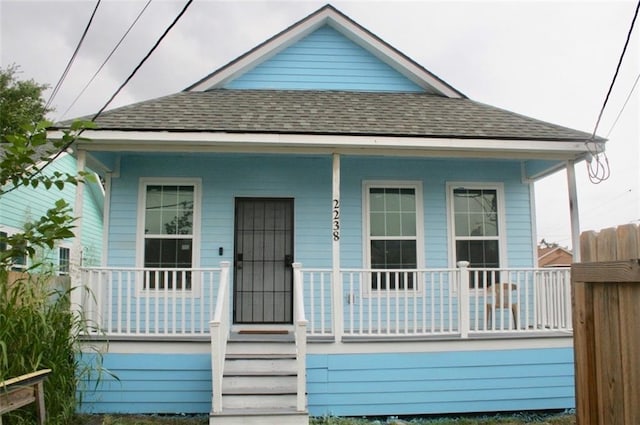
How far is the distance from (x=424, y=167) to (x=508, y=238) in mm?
1850

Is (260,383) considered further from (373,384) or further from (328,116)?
(328,116)

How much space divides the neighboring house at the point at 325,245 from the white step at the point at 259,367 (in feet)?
0.10

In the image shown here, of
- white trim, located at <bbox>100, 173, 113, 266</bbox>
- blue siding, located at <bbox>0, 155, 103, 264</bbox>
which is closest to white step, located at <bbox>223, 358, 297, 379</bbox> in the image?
white trim, located at <bbox>100, 173, 113, 266</bbox>

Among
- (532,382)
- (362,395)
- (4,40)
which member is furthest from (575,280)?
(4,40)

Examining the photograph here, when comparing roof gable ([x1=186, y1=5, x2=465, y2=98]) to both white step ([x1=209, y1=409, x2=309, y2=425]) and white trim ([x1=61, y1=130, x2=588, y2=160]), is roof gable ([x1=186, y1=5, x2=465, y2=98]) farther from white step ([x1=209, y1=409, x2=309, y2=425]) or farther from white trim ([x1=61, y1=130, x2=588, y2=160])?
white step ([x1=209, y1=409, x2=309, y2=425])

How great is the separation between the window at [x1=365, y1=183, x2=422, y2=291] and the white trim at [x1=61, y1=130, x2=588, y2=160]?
4.42ft

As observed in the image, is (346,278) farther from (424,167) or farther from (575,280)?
(575,280)

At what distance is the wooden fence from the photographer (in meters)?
1.87

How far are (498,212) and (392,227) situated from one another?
72.4 inches

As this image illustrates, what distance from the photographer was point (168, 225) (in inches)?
321

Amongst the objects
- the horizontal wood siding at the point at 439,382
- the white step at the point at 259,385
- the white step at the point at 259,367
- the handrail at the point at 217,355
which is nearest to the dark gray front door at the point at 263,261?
the white step at the point at 259,367

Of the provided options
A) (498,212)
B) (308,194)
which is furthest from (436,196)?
(308,194)

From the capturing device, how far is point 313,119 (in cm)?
755

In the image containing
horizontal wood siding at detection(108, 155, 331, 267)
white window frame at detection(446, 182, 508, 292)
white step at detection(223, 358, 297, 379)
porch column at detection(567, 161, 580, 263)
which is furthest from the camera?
white window frame at detection(446, 182, 508, 292)
